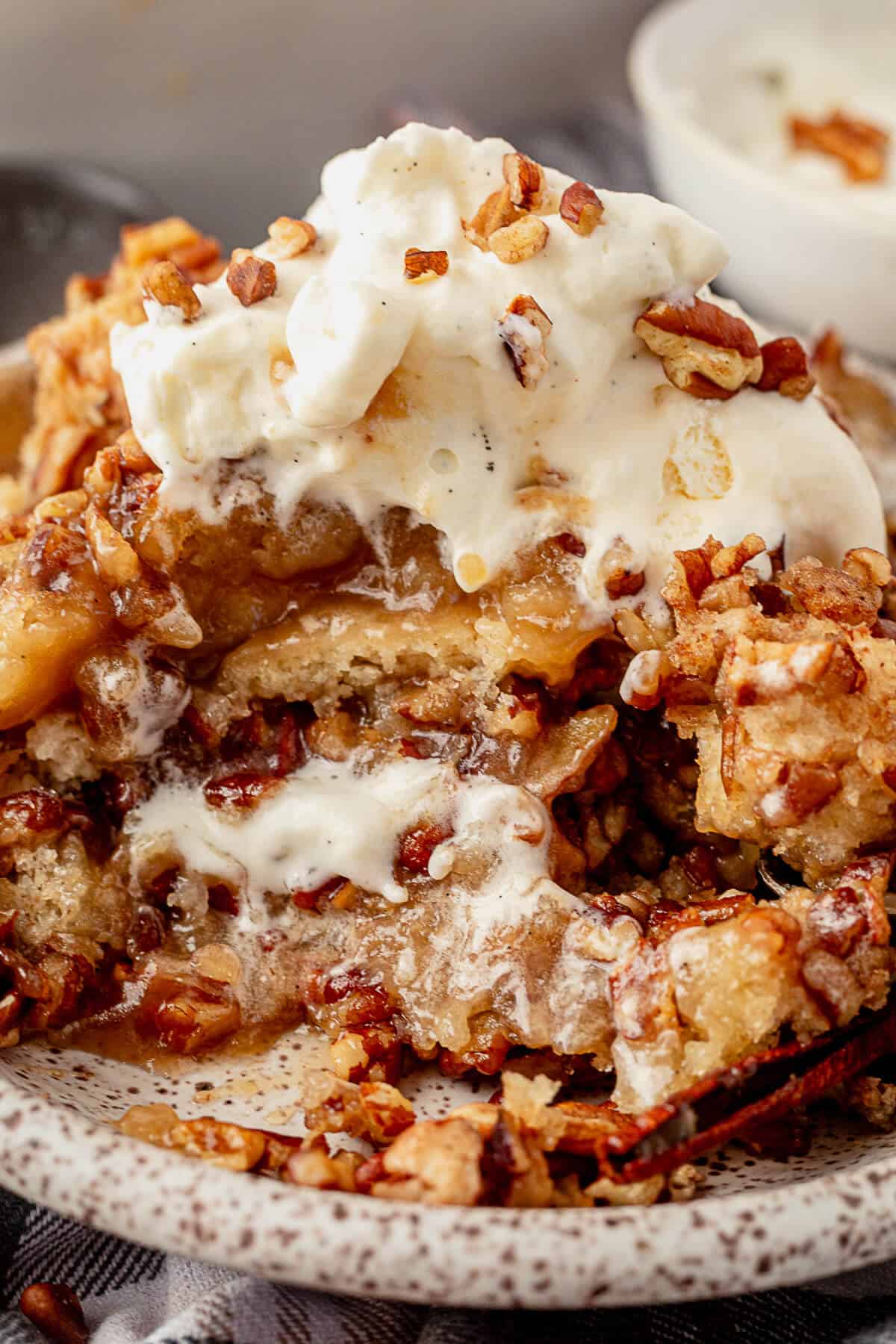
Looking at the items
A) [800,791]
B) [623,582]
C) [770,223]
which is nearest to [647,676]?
[623,582]

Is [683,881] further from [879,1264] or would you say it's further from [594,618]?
[879,1264]

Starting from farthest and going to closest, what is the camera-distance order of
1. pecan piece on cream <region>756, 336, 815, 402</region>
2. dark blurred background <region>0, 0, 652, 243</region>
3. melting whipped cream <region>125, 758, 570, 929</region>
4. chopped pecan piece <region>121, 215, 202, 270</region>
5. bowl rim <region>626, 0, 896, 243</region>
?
dark blurred background <region>0, 0, 652, 243</region>
bowl rim <region>626, 0, 896, 243</region>
chopped pecan piece <region>121, 215, 202, 270</region>
pecan piece on cream <region>756, 336, 815, 402</region>
melting whipped cream <region>125, 758, 570, 929</region>

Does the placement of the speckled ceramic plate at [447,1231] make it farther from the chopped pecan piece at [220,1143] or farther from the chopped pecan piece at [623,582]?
the chopped pecan piece at [623,582]

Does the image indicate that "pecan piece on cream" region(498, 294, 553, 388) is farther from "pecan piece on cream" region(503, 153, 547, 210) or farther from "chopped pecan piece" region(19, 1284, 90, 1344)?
"chopped pecan piece" region(19, 1284, 90, 1344)

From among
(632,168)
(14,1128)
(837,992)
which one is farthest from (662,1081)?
(632,168)

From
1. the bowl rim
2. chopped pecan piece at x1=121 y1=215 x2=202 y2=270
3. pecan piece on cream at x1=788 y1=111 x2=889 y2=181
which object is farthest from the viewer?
pecan piece on cream at x1=788 y1=111 x2=889 y2=181

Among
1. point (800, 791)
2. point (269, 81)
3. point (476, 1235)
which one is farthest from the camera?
point (269, 81)

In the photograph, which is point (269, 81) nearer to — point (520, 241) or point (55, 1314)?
point (520, 241)

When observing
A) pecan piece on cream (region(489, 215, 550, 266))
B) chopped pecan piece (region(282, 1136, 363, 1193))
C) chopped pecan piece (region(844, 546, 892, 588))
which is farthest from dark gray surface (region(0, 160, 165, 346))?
chopped pecan piece (region(282, 1136, 363, 1193))
